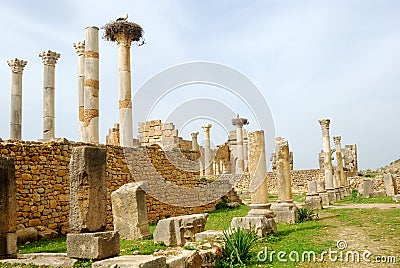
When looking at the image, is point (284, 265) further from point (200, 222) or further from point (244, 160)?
point (244, 160)

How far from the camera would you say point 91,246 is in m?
5.69

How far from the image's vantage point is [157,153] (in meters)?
16.5

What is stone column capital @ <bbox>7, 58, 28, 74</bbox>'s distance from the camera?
690 inches

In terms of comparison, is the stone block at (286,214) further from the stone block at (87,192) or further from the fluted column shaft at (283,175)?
the stone block at (87,192)

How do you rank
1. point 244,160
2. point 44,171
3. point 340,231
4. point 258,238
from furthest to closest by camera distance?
point 244,160, point 44,171, point 340,231, point 258,238

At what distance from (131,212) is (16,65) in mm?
10771

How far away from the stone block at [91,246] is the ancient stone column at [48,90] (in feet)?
37.0

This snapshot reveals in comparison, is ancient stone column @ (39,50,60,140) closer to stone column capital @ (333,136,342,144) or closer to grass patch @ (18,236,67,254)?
grass patch @ (18,236,67,254)

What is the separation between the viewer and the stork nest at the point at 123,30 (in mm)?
16812

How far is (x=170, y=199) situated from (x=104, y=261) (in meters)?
11.3

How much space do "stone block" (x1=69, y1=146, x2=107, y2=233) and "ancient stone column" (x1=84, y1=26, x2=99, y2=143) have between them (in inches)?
370

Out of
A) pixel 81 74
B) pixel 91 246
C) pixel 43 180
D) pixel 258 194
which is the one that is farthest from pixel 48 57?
pixel 91 246

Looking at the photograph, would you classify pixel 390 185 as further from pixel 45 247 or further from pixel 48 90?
pixel 45 247

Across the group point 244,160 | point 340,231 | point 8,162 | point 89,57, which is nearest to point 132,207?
point 8,162
